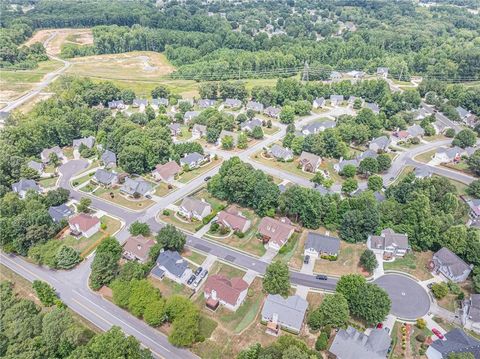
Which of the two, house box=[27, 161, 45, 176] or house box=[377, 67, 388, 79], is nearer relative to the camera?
house box=[27, 161, 45, 176]

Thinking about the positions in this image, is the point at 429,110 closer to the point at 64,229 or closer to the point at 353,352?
the point at 353,352

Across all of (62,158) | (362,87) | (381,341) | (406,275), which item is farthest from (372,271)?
(362,87)

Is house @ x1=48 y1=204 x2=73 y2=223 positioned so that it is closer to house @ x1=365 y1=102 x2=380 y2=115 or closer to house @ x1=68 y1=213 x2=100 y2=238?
house @ x1=68 y1=213 x2=100 y2=238

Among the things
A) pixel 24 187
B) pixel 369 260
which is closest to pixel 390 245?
pixel 369 260

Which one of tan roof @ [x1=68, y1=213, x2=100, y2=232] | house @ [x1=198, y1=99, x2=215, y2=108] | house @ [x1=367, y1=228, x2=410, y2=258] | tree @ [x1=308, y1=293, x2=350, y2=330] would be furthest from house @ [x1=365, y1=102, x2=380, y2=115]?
tan roof @ [x1=68, y1=213, x2=100, y2=232]

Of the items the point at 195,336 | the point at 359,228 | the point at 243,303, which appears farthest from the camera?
the point at 359,228

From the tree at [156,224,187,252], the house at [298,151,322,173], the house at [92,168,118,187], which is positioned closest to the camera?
the tree at [156,224,187,252]

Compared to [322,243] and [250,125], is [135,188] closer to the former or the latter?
[322,243]

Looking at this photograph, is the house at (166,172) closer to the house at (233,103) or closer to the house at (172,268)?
the house at (172,268)
